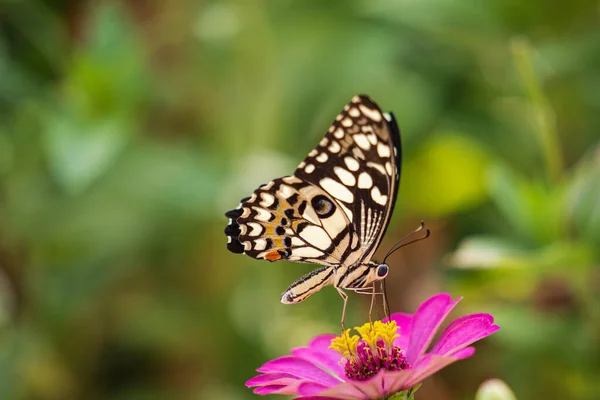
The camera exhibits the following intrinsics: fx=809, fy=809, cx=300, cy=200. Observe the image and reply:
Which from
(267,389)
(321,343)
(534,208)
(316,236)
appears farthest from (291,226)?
(534,208)

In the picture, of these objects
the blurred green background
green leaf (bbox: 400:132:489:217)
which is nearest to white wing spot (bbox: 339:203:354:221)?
the blurred green background

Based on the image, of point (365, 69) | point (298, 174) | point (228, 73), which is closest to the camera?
point (298, 174)

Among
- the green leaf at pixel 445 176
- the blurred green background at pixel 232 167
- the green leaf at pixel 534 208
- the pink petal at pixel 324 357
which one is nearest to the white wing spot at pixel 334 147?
the pink petal at pixel 324 357

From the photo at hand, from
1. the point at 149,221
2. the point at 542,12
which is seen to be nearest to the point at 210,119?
the point at 149,221

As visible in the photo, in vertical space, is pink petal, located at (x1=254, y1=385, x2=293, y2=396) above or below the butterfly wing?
below

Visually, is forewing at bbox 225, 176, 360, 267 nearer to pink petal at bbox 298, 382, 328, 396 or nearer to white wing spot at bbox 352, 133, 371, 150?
white wing spot at bbox 352, 133, 371, 150

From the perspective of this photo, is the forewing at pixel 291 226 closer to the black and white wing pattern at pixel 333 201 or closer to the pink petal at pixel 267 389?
the black and white wing pattern at pixel 333 201

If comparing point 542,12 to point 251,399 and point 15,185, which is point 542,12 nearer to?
point 251,399

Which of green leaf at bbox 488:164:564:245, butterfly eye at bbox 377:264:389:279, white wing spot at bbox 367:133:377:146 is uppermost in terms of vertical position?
green leaf at bbox 488:164:564:245
